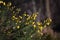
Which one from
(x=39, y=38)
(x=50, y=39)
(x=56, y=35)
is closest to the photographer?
(x=39, y=38)

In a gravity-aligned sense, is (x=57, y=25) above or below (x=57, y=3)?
below

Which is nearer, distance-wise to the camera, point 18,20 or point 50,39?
point 18,20

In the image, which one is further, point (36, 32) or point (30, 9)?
point (30, 9)

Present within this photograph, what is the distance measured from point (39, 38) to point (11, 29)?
0.59 m

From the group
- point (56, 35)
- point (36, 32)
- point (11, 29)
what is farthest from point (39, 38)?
point (56, 35)

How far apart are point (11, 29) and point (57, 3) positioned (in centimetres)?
179

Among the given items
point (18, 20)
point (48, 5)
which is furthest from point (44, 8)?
point (18, 20)

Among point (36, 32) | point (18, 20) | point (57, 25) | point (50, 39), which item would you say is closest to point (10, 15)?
point (18, 20)

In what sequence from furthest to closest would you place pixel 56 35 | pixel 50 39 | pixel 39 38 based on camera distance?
pixel 56 35, pixel 50 39, pixel 39 38

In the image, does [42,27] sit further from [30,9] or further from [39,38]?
[30,9]

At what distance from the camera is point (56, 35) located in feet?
22.7

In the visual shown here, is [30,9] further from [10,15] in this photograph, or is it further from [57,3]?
[10,15]

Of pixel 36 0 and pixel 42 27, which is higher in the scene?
pixel 36 0

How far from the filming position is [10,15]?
19.8 ft
